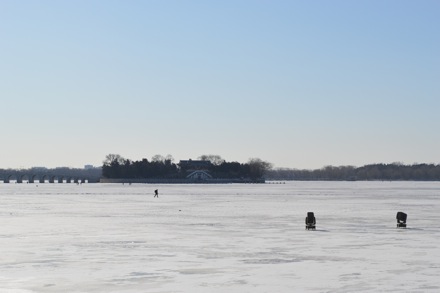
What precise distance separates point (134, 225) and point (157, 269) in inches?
653

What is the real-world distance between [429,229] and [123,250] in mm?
14371

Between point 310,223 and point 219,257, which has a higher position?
point 310,223

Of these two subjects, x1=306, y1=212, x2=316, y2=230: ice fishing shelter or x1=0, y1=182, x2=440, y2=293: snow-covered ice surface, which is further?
x1=306, y1=212, x2=316, y2=230: ice fishing shelter

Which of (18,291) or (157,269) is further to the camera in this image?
(157,269)

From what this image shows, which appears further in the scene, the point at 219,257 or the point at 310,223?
the point at 310,223

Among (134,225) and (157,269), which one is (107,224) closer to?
(134,225)

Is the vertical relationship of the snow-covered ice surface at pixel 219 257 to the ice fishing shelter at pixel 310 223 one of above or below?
below

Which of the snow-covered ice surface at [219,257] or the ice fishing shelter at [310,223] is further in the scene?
the ice fishing shelter at [310,223]

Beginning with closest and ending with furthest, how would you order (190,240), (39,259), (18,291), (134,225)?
1. (18,291)
2. (39,259)
3. (190,240)
4. (134,225)

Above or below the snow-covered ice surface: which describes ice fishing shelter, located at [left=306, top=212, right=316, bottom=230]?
above

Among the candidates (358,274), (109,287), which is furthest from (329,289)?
(109,287)

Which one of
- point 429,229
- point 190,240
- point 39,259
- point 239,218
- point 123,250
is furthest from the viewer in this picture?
point 239,218

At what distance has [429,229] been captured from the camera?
1273 inches

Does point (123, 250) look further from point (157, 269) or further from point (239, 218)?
point (239, 218)
